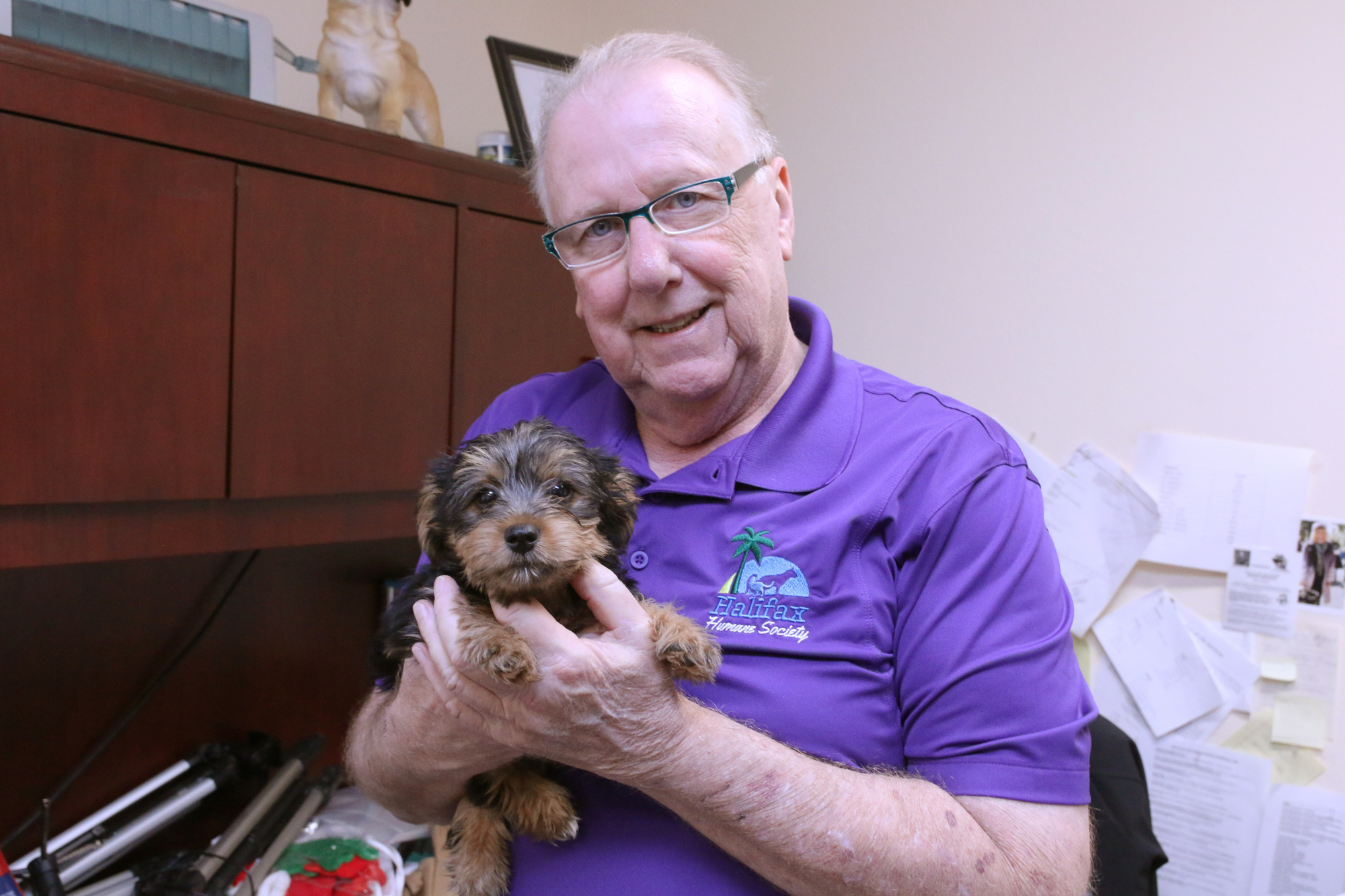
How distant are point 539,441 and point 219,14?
1391mm

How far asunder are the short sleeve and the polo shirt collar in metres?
0.20

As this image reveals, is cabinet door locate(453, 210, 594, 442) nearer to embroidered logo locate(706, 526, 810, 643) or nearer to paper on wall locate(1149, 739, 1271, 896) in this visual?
embroidered logo locate(706, 526, 810, 643)

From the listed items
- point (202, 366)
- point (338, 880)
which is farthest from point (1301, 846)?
point (202, 366)

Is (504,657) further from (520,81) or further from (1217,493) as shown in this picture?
(520,81)

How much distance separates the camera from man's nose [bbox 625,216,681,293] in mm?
1364

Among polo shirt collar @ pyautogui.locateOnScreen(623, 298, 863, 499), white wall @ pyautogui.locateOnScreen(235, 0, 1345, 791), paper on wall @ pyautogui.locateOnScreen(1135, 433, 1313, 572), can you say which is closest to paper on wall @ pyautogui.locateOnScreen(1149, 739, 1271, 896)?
white wall @ pyautogui.locateOnScreen(235, 0, 1345, 791)

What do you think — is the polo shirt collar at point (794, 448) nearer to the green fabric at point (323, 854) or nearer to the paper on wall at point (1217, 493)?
the paper on wall at point (1217, 493)

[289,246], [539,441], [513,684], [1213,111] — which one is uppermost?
[1213,111]

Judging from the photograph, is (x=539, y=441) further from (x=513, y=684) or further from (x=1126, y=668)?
(x=1126, y=668)

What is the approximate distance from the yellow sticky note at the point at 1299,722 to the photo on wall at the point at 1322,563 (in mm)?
236

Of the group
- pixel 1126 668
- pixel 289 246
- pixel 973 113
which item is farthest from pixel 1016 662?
pixel 973 113

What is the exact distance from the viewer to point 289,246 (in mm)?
1911

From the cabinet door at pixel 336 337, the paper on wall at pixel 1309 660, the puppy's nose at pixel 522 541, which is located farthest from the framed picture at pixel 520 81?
the paper on wall at pixel 1309 660

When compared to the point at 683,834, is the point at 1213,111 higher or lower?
higher
